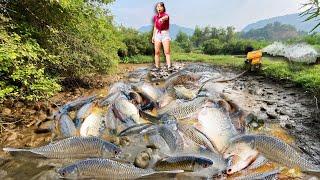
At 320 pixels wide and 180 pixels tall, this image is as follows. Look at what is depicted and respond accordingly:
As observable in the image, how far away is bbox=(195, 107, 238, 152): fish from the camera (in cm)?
581

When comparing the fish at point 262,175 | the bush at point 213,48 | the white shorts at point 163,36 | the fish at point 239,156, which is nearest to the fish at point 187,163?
the fish at point 239,156

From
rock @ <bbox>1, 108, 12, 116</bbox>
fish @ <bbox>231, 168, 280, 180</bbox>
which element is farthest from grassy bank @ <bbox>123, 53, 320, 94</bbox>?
rock @ <bbox>1, 108, 12, 116</bbox>

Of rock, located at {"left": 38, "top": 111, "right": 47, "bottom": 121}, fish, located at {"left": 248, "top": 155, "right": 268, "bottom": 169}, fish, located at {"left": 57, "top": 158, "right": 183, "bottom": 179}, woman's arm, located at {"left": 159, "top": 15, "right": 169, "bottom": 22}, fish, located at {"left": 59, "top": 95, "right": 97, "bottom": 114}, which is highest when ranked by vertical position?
woman's arm, located at {"left": 159, "top": 15, "right": 169, "bottom": 22}

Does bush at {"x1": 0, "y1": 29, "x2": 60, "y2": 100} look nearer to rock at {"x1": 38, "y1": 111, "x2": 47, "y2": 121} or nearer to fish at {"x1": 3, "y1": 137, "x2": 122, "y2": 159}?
rock at {"x1": 38, "y1": 111, "x2": 47, "y2": 121}

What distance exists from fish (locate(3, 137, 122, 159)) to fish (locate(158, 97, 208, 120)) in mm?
1629

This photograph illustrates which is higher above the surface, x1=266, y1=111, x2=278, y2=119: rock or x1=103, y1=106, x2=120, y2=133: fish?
x1=103, y1=106, x2=120, y2=133: fish

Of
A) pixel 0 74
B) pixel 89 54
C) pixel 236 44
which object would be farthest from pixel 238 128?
pixel 236 44

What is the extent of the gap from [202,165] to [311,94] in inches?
194

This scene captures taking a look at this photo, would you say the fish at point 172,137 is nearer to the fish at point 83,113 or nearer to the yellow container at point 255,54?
the fish at point 83,113

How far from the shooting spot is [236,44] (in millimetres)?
22375

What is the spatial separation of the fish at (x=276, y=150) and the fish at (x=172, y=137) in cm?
73

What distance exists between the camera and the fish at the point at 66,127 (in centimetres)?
655

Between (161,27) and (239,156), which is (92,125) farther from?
(161,27)

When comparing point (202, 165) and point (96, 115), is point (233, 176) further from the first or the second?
point (96, 115)
